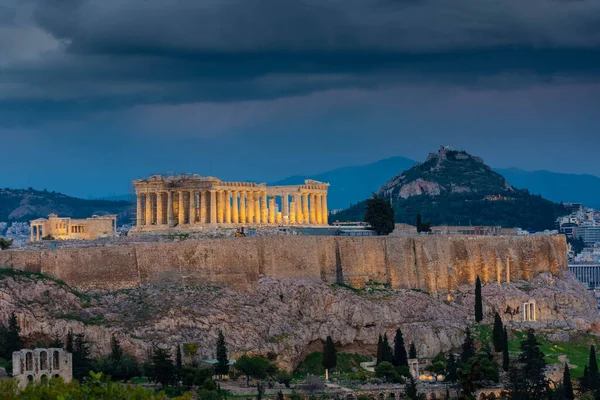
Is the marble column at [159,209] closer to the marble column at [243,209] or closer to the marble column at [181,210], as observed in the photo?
→ the marble column at [181,210]

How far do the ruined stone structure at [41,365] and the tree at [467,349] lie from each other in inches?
1056

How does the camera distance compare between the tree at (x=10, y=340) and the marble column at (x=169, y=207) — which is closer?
the tree at (x=10, y=340)

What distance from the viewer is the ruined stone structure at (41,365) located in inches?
2923

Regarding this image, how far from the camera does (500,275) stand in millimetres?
114812

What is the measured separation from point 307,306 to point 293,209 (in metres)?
24.0

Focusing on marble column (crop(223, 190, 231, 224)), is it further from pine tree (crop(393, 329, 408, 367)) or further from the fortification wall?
pine tree (crop(393, 329, 408, 367))

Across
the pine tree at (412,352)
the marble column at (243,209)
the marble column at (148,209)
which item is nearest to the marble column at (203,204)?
the marble column at (148,209)

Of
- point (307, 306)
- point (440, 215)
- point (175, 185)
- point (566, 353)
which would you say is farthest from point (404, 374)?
point (440, 215)

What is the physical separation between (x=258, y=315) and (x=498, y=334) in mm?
16487

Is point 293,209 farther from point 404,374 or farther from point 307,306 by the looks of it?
point 404,374

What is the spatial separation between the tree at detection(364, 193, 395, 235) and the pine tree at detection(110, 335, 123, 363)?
3396cm

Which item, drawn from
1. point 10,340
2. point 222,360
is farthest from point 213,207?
point 10,340

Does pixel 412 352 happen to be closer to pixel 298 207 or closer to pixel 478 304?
pixel 478 304

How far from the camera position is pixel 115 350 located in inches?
3184
